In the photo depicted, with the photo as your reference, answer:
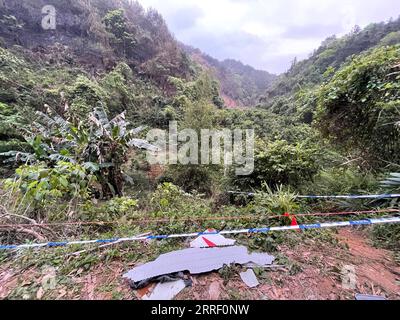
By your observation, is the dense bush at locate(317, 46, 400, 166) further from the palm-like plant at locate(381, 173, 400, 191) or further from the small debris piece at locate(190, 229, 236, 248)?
the small debris piece at locate(190, 229, 236, 248)

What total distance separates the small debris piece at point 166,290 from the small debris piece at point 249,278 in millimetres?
525

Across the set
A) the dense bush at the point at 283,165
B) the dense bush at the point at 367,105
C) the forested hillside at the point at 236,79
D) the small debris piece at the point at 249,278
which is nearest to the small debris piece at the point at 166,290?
the small debris piece at the point at 249,278

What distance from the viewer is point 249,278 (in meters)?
1.90

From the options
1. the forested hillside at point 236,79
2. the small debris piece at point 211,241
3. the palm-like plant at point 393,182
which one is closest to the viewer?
the small debris piece at point 211,241

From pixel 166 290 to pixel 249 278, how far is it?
717 mm

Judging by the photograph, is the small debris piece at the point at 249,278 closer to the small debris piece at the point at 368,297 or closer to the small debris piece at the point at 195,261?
the small debris piece at the point at 195,261

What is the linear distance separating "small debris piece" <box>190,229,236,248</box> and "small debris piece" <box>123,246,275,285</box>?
0.09 meters

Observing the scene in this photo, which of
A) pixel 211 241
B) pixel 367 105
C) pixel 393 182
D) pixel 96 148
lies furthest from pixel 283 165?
pixel 96 148

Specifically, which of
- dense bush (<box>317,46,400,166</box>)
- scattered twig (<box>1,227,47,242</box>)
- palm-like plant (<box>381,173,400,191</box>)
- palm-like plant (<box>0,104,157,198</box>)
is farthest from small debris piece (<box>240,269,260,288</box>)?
palm-like plant (<box>0,104,157,198</box>)

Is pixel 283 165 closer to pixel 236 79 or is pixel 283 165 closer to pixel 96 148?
pixel 96 148

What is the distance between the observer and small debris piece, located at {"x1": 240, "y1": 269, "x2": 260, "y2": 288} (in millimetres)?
1847

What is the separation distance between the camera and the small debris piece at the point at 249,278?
1.85 m

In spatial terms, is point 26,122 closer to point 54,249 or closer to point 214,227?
point 54,249
